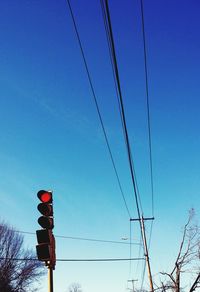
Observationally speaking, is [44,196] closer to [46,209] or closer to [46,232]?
[46,209]

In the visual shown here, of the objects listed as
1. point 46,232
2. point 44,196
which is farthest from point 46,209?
point 46,232

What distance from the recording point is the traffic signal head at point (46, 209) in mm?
6320

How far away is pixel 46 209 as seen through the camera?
647 cm

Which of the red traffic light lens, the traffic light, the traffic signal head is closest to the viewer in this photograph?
the traffic light

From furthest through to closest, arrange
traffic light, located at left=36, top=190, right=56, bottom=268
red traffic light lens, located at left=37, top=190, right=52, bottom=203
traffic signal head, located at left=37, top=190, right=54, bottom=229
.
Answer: red traffic light lens, located at left=37, top=190, right=52, bottom=203 < traffic signal head, located at left=37, top=190, right=54, bottom=229 < traffic light, located at left=36, top=190, right=56, bottom=268

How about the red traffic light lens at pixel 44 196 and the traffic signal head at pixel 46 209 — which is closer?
the traffic signal head at pixel 46 209

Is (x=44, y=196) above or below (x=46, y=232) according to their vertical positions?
above

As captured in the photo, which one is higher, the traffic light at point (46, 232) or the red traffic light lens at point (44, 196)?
the red traffic light lens at point (44, 196)

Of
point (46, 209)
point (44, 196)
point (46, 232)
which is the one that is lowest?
point (46, 232)

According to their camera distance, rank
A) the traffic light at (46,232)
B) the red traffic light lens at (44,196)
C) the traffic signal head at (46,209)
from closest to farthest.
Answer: the traffic light at (46,232)
the traffic signal head at (46,209)
the red traffic light lens at (44,196)

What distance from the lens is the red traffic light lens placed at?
21.6 ft

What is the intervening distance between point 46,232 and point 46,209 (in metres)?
0.43

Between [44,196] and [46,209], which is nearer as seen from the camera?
[46,209]

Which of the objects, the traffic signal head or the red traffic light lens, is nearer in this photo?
the traffic signal head
